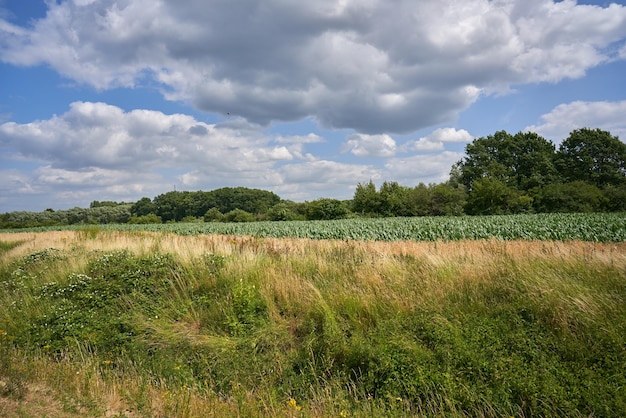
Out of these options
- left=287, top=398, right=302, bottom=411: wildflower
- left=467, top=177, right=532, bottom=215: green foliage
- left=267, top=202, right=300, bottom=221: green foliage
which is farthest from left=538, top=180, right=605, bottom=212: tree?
left=287, top=398, right=302, bottom=411: wildflower

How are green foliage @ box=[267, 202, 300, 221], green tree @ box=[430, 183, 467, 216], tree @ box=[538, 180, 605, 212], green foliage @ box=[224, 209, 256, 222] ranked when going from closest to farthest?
tree @ box=[538, 180, 605, 212]
green tree @ box=[430, 183, 467, 216]
green foliage @ box=[267, 202, 300, 221]
green foliage @ box=[224, 209, 256, 222]

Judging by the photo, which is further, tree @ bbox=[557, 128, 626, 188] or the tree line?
tree @ bbox=[557, 128, 626, 188]

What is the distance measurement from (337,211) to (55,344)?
59.8 meters

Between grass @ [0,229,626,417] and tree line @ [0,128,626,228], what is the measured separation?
186 feet

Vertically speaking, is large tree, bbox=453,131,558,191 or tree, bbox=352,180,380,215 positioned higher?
large tree, bbox=453,131,558,191

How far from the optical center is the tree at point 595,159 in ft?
227

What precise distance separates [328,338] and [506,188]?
6536 cm

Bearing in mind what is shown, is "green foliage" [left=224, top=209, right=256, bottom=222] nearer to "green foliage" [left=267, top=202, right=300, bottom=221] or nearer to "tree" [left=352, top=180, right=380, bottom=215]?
"green foliage" [left=267, top=202, right=300, bottom=221]

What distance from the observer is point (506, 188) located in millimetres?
62344

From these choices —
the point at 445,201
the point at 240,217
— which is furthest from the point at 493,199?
the point at 240,217

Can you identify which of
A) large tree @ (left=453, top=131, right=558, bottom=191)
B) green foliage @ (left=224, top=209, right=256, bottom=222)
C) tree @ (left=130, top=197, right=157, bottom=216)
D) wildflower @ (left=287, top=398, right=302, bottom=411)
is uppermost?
large tree @ (left=453, top=131, right=558, bottom=191)

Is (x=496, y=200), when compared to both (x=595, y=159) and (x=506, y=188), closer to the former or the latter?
(x=506, y=188)

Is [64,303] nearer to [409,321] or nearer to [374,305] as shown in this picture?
[374,305]

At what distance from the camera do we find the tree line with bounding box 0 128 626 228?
5744 centimetres
